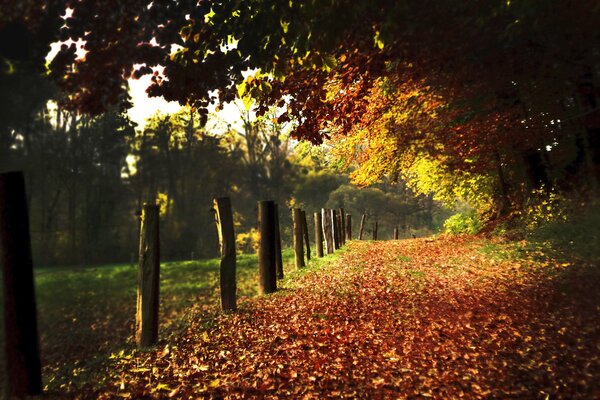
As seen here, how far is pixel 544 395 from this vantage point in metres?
4.23

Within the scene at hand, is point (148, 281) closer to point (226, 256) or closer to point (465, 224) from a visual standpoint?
point (226, 256)

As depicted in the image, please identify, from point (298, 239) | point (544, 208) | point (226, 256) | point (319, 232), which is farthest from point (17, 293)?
point (319, 232)

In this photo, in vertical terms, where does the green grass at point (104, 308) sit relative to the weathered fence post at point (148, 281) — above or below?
below

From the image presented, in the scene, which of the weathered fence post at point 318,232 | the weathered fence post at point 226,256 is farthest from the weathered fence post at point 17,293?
the weathered fence post at point 318,232

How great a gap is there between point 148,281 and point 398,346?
3.78m

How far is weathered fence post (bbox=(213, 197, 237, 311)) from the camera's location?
27.2 feet

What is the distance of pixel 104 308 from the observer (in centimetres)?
1467

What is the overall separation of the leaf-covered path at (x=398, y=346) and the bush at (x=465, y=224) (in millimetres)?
11144

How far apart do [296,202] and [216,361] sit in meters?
49.4

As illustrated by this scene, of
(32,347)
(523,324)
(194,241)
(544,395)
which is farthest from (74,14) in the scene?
(194,241)

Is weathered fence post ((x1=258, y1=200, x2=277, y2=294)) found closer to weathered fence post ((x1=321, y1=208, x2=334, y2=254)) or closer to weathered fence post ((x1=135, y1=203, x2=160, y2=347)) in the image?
weathered fence post ((x1=135, y1=203, x2=160, y2=347))

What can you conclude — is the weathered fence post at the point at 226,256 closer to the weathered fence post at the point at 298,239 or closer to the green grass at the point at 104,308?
the green grass at the point at 104,308

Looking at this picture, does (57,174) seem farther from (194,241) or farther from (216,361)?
(216,361)

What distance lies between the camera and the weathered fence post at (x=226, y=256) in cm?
828
